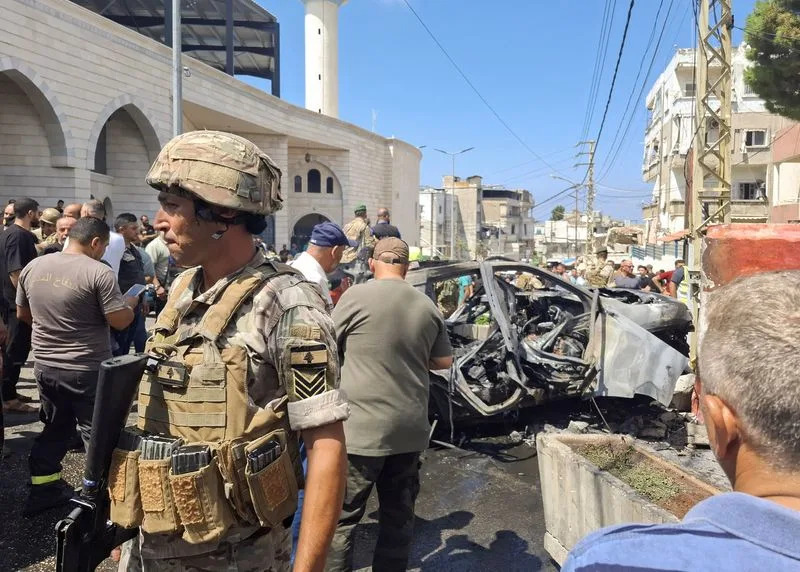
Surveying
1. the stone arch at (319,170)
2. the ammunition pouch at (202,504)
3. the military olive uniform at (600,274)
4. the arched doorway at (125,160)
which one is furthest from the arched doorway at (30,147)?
the stone arch at (319,170)

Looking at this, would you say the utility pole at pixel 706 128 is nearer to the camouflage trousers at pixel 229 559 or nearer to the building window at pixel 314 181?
the camouflage trousers at pixel 229 559

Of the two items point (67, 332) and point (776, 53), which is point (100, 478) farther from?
point (776, 53)

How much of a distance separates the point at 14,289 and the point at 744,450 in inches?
224

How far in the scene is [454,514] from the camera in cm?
389

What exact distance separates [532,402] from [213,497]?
400 centimetres

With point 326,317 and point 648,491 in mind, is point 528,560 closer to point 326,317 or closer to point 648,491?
point 648,491

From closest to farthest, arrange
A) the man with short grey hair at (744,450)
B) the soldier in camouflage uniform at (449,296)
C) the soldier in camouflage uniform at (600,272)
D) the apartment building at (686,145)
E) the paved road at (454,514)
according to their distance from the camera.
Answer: the man with short grey hair at (744,450), the paved road at (454,514), the soldier in camouflage uniform at (449,296), the soldier in camouflage uniform at (600,272), the apartment building at (686,145)

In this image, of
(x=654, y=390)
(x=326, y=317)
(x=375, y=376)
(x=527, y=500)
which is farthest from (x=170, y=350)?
(x=654, y=390)

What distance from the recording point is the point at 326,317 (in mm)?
1496

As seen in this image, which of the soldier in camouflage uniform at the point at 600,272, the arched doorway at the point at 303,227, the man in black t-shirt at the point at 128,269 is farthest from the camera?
the arched doorway at the point at 303,227

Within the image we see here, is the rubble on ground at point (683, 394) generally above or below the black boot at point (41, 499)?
above

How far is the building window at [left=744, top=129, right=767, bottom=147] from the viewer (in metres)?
32.0

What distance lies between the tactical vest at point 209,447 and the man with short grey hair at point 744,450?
2.85 ft

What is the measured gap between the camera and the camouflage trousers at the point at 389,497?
2.56 m
